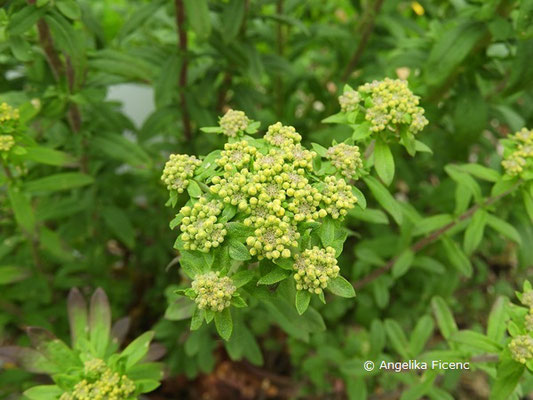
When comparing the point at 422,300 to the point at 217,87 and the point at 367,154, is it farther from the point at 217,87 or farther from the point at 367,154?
the point at 217,87

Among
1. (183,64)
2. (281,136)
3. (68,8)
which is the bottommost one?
(281,136)

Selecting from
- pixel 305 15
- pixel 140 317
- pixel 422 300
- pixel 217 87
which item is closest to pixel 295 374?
pixel 422 300

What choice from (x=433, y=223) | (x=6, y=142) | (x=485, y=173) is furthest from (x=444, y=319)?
(x=6, y=142)

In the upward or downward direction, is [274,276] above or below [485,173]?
below

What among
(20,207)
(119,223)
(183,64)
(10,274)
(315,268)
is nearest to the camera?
(315,268)

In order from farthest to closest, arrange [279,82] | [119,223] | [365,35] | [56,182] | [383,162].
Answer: [279,82], [365,35], [119,223], [56,182], [383,162]

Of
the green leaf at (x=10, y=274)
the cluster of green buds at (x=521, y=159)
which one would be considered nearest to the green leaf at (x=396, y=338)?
the cluster of green buds at (x=521, y=159)

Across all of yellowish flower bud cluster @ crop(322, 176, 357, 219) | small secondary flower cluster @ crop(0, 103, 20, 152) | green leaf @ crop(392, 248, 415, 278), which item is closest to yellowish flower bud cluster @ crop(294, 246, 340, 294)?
yellowish flower bud cluster @ crop(322, 176, 357, 219)

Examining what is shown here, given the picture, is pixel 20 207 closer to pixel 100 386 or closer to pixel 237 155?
pixel 100 386
